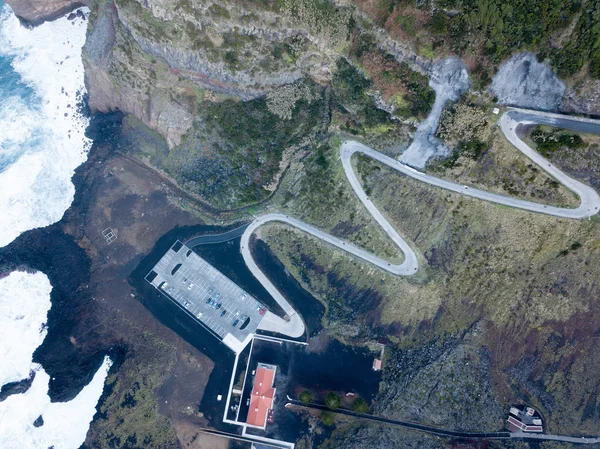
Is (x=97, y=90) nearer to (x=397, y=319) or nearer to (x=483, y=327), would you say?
(x=397, y=319)

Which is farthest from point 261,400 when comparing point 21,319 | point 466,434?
point 21,319

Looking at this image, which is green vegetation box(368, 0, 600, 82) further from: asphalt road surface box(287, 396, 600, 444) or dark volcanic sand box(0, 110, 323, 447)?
asphalt road surface box(287, 396, 600, 444)

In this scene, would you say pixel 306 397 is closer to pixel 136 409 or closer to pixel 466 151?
pixel 136 409

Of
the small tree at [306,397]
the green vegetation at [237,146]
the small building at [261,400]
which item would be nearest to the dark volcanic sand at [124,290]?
the small building at [261,400]

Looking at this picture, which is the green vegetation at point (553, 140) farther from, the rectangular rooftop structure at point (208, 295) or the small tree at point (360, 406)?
the rectangular rooftop structure at point (208, 295)

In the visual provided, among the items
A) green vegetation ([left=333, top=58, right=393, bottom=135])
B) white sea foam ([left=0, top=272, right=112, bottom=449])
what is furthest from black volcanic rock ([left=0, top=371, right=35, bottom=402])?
green vegetation ([left=333, top=58, right=393, bottom=135])
